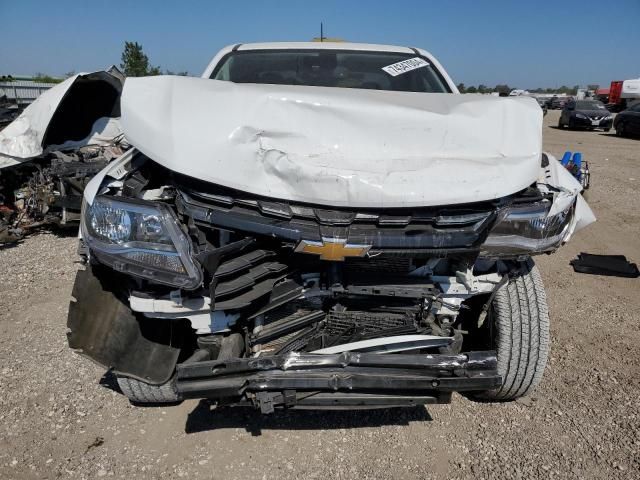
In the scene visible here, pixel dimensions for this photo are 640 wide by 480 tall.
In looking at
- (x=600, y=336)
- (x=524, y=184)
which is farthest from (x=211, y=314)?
(x=600, y=336)

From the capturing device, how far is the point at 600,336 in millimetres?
3373

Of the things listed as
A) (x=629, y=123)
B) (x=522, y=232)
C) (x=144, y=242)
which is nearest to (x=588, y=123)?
(x=629, y=123)

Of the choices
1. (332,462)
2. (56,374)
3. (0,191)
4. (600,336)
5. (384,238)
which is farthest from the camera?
(0,191)

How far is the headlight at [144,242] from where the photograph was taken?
5.87 ft

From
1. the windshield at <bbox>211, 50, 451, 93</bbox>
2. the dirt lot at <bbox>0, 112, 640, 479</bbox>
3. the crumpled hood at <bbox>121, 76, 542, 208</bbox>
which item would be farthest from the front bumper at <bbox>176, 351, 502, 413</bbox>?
the windshield at <bbox>211, 50, 451, 93</bbox>

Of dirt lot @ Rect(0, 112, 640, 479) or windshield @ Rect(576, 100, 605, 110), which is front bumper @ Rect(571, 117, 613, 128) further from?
dirt lot @ Rect(0, 112, 640, 479)

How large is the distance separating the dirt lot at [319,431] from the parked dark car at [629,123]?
17.6 m

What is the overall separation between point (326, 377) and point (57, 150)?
5.01 metres

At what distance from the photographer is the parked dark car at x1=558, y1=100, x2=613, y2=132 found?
20.2 meters

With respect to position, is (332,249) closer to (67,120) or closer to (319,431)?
(319,431)

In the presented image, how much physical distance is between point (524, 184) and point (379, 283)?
71 cm

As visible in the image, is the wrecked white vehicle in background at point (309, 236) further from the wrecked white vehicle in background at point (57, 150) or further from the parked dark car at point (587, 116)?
A: the parked dark car at point (587, 116)

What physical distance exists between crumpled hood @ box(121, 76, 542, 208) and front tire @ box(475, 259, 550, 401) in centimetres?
64

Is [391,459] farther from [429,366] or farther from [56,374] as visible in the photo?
[56,374]
